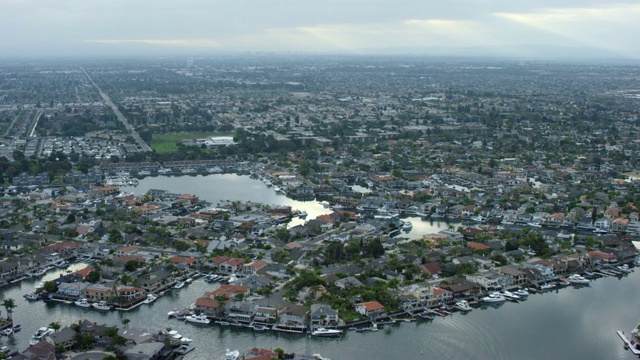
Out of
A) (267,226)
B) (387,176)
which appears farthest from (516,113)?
(267,226)

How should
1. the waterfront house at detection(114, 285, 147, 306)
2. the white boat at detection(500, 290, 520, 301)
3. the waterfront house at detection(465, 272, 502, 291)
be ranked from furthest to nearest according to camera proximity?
the waterfront house at detection(465, 272, 502, 291), the white boat at detection(500, 290, 520, 301), the waterfront house at detection(114, 285, 147, 306)

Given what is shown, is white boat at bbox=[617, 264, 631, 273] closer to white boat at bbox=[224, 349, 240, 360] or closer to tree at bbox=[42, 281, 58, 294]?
white boat at bbox=[224, 349, 240, 360]

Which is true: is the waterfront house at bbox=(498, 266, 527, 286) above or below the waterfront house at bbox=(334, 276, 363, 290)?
below

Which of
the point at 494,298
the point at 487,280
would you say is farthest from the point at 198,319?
the point at 487,280

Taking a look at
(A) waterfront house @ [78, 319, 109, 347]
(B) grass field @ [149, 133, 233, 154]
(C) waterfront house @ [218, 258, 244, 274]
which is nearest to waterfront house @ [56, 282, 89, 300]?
(A) waterfront house @ [78, 319, 109, 347]

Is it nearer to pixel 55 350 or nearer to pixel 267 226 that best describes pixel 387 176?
pixel 267 226

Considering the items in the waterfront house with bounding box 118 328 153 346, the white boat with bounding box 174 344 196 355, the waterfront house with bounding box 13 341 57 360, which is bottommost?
the white boat with bounding box 174 344 196 355
